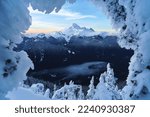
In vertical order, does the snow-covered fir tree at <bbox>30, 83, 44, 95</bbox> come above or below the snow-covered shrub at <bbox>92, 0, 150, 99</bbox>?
above

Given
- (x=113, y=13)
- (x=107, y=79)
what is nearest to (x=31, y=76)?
(x=107, y=79)

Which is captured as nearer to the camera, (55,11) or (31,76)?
(55,11)

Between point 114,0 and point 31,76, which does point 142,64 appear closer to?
point 114,0

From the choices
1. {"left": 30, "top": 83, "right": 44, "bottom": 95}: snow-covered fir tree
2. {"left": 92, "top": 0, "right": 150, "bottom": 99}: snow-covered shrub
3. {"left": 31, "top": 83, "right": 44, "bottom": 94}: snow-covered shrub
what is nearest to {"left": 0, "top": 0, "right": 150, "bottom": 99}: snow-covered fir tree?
{"left": 92, "top": 0, "right": 150, "bottom": 99}: snow-covered shrub

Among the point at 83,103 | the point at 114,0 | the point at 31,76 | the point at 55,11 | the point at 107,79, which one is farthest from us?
the point at 31,76

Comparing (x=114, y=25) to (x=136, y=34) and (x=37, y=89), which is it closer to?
(x=136, y=34)

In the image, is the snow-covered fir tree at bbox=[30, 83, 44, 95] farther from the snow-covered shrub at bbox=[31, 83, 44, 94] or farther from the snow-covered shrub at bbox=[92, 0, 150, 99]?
the snow-covered shrub at bbox=[92, 0, 150, 99]

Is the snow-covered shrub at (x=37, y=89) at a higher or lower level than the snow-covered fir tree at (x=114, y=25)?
higher

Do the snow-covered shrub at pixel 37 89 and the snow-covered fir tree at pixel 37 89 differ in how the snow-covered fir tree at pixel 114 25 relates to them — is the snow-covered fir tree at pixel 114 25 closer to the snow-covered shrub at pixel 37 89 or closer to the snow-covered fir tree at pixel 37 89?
the snow-covered fir tree at pixel 37 89

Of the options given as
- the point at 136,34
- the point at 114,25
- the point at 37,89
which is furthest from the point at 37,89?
the point at 136,34

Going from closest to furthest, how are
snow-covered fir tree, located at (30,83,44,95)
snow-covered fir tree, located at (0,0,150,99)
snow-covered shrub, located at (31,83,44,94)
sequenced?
snow-covered fir tree, located at (0,0,150,99) < snow-covered fir tree, located at (30,83,44,95) < snow-covered shrub, located at (31,83,44,94)

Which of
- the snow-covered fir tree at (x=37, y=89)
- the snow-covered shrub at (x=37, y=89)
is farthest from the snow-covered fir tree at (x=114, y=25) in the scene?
the snow-covered shrub at (x=37, y=89)
